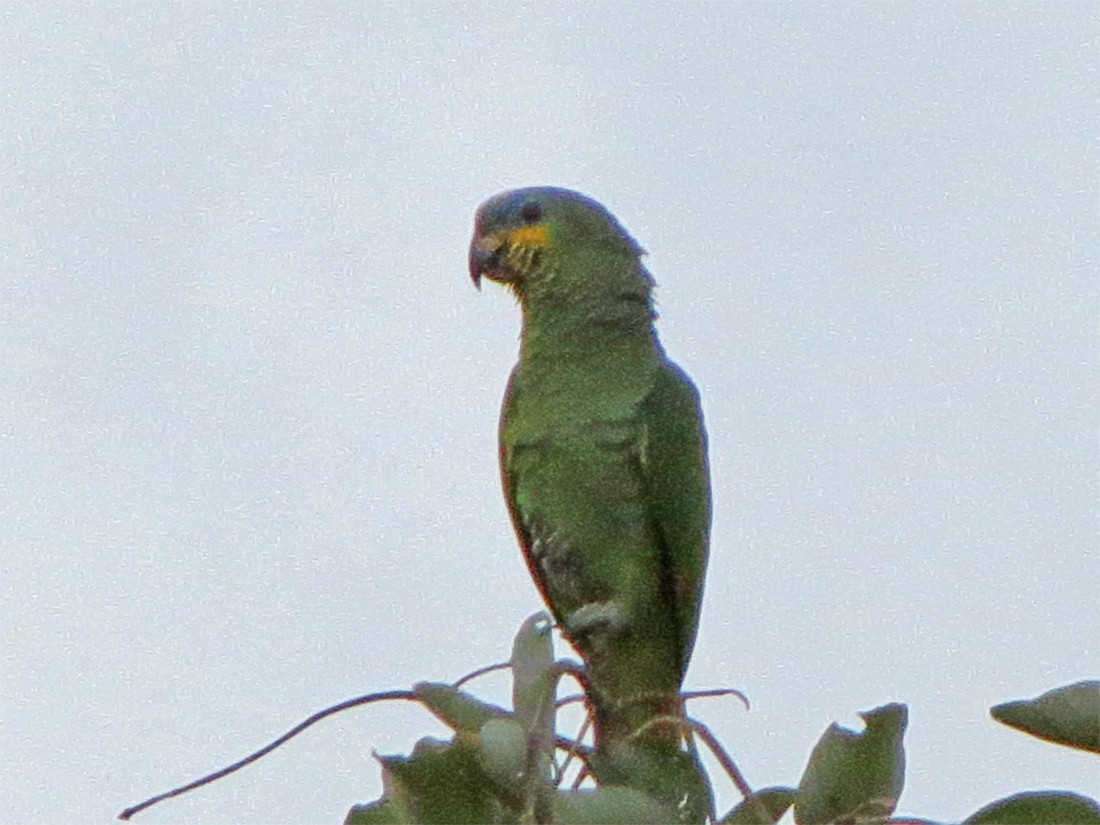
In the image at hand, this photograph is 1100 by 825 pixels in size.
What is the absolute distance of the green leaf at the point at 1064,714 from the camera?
1.85 m

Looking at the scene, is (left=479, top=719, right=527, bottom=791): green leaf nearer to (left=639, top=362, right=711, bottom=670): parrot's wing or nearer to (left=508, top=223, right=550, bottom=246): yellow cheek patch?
(left=639, top=362, right=711, bottom=670): parrot's wing

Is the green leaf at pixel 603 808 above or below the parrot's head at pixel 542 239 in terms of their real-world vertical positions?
below

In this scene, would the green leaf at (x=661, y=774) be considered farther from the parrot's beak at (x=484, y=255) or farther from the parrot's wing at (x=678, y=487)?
the parrot's beak at (x=484, y=255)

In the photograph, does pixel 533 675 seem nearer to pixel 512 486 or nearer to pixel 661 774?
pixel 661 774

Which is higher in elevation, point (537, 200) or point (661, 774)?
point (537, 200)

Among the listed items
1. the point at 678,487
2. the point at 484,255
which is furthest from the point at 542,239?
the point at 678,487

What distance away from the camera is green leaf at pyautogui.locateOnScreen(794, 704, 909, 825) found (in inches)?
80.6

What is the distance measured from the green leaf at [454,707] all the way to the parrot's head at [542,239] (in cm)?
232

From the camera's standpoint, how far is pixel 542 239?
178 inches

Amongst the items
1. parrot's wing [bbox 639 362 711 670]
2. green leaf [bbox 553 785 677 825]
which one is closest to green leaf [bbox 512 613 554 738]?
green leaf [bbox 553 785 677 825]

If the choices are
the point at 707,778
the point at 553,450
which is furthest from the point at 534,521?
the point at 707,778

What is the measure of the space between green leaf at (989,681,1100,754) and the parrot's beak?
9.52 ft

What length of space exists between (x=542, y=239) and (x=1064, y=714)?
112 inches

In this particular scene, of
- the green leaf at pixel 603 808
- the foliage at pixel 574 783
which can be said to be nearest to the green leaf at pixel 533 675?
the foliage at pixel 574 783
